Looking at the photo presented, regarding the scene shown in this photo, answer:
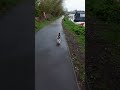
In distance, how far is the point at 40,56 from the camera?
14.4 m
